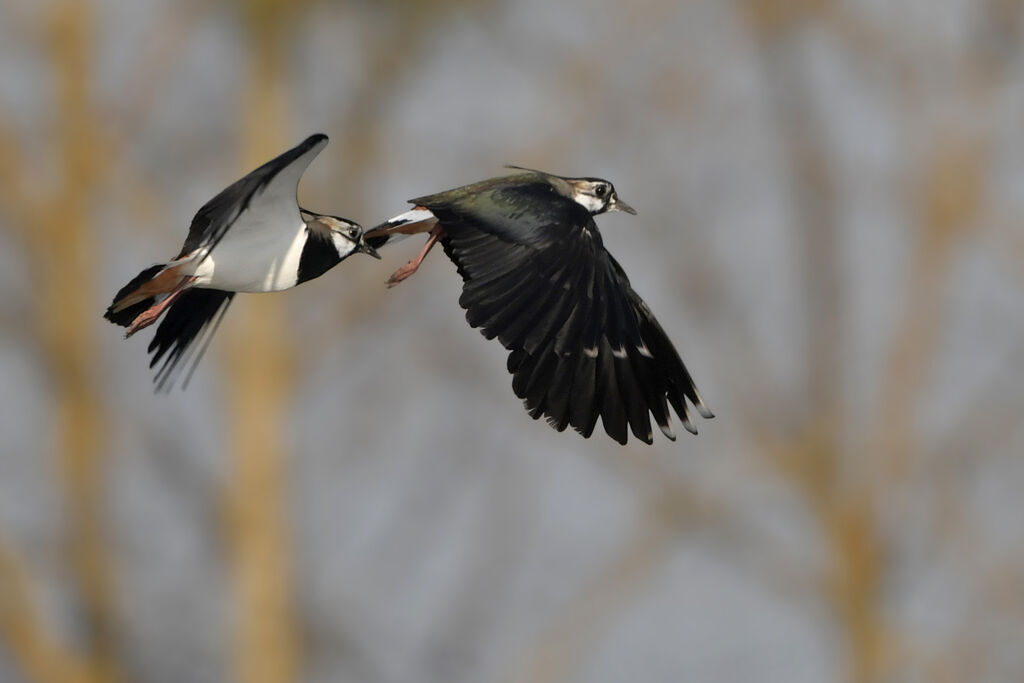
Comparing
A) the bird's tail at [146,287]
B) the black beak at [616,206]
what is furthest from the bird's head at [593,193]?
the bird's tail at [146,287]

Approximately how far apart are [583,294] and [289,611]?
1074 centimetres

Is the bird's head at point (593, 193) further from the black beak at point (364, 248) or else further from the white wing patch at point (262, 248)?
the white wing patch at point (262, 248)

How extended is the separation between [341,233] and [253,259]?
36 centimetres

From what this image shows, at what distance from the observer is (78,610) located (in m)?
15.9

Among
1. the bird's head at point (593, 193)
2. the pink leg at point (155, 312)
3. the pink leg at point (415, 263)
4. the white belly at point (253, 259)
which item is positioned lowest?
the pink leg at point (155, 312)

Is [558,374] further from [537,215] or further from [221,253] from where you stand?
[221,253]

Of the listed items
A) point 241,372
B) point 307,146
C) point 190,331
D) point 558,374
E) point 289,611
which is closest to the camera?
point 307,146

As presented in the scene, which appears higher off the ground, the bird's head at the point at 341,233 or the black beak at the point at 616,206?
the black beak at the point at 616,206

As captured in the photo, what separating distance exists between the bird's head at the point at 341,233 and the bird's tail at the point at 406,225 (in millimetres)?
111

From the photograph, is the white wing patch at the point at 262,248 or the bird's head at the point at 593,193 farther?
the bird's head at the point at 593,193

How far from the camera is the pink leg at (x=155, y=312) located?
6219mm

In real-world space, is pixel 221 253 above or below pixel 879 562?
below

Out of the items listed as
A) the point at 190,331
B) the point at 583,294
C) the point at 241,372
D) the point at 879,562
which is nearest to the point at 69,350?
the point at 241,372

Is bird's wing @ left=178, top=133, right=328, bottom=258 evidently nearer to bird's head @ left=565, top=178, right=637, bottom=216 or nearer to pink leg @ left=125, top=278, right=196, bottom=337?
pink leg @ left=125, top=278, right=196, bottom=337
